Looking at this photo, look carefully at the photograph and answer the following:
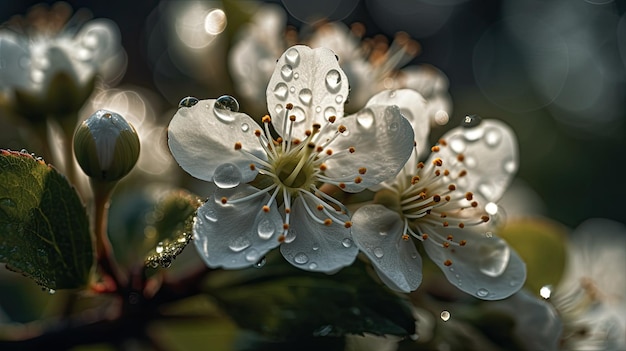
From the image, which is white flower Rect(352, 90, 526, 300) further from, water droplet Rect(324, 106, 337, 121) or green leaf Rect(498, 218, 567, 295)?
green leaf Rect(498, 218, 567, 295)

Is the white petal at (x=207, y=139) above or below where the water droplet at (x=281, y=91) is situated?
below

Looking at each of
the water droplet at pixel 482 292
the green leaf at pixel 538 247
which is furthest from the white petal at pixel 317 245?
the green leaf at pixel 538 247

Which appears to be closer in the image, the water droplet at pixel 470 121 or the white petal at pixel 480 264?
the white petal at pixel 480 264

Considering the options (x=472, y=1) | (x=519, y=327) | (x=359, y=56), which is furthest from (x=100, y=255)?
(x=472, y=1)

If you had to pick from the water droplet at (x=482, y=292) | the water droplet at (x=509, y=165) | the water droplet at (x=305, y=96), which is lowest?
the water droplet at (x=482, y=292)

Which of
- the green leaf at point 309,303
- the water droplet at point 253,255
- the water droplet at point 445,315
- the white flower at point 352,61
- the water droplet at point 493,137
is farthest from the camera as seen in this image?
the white flower at point 352,61

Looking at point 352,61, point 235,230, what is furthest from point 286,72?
point 352,61

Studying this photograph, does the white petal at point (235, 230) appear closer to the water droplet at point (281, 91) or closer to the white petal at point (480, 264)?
the water droplet at point (281, 91)
